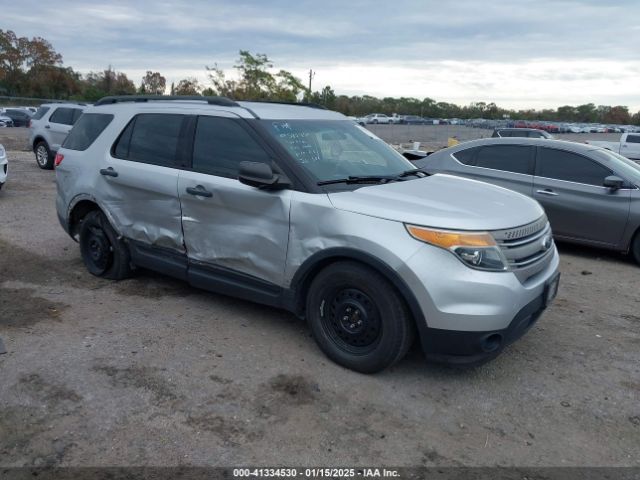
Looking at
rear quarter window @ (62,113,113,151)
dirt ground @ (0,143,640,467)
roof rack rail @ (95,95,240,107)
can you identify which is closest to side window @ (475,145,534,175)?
dirt ground @ (0,143,640,467)

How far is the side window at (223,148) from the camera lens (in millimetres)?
4434

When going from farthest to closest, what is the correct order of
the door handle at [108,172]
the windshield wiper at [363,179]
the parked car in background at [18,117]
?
the parked car in background at [18,117]
the door handle at [108,172]
the windshield wiper at [363,179]

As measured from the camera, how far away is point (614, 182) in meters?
7.18

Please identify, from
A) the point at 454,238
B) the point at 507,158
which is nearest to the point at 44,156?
the point at 507,158

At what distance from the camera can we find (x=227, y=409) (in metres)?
3.48

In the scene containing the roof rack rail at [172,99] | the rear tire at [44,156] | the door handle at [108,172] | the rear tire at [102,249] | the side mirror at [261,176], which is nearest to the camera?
the side mirror at [261,176]

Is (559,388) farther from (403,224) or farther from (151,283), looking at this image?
(151,283)

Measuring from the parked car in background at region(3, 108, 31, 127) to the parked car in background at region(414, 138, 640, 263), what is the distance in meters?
37.3

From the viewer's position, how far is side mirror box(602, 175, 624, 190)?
283 inches

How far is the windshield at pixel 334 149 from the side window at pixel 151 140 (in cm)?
97

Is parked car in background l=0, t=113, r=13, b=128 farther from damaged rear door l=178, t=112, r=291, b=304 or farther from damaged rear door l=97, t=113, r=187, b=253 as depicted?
damaged rear door l=178, t=112, r=291, b=304

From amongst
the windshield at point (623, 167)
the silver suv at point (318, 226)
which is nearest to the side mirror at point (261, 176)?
the silver suv at point (318, 226)

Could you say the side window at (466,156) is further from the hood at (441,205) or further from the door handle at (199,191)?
the door handle at (199,191)

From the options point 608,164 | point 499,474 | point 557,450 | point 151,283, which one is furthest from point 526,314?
point 608,164
